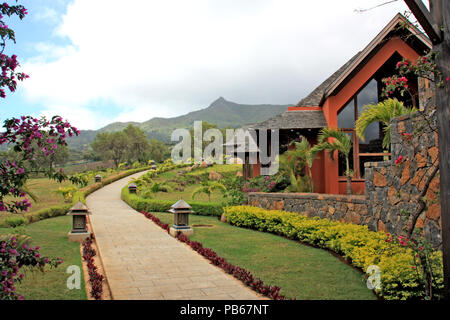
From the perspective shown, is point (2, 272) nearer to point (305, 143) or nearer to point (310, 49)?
point (310, 49)

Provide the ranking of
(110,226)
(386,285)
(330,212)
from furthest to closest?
(110,226) → (330,212) → (386,285)

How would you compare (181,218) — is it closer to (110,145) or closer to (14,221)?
(14,221)

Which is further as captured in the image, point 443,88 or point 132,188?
point 132,188

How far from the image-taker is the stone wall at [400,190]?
20.6 feet

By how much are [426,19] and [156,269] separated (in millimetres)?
6128

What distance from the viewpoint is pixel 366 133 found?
43.7ft

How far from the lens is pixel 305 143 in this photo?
43.5ft

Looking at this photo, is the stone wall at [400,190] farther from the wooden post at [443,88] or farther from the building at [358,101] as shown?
the building at [358,101]

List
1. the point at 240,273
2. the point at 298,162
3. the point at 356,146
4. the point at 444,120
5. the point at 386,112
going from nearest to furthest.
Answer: the point at 444,120 < the point at 240,273 < the point at 386,112 < the point at 356,146 < the point at 298,162

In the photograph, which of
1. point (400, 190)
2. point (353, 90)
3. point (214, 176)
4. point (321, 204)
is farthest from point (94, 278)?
point (214, 176)

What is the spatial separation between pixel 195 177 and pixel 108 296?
25.8 metres

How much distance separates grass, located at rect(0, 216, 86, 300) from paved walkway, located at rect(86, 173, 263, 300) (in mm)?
657

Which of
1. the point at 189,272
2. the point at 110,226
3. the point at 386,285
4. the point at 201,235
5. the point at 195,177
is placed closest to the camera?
the point at 386,285
